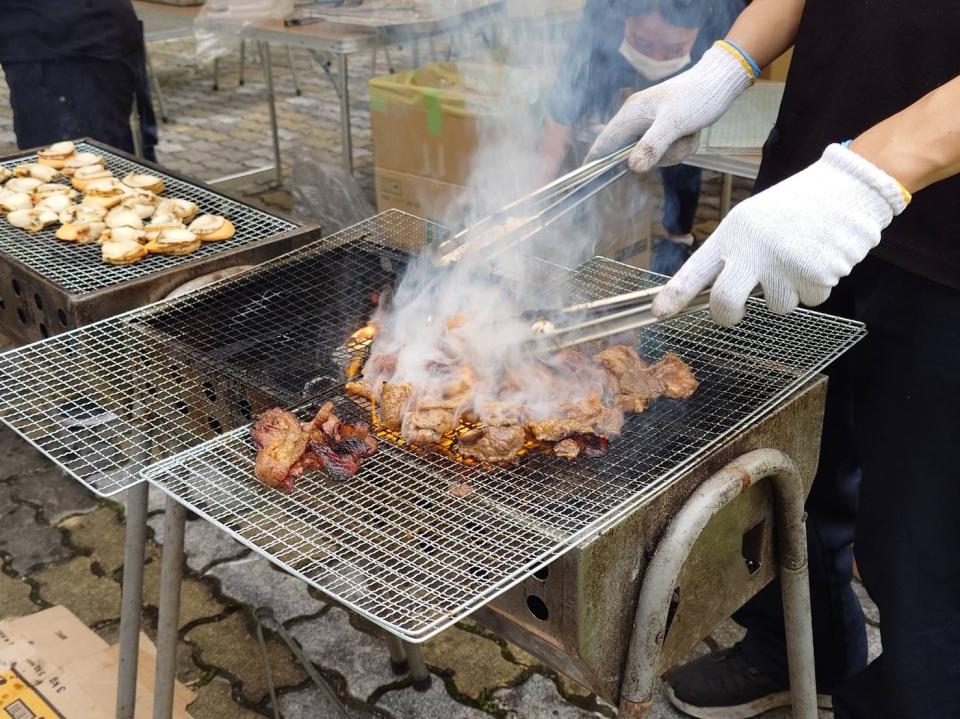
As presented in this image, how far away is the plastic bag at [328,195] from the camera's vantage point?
6375mm

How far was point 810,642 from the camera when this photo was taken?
90.2 inches

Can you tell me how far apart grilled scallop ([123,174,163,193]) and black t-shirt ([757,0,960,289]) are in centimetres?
250

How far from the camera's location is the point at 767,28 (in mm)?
2740

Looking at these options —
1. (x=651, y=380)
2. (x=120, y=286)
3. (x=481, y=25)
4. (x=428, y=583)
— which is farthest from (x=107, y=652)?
A: (x=481, y=25)

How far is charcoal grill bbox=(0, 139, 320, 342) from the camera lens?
2752 mm

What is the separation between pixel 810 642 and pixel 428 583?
47.3 inches

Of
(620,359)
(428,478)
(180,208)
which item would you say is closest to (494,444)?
(428,478)

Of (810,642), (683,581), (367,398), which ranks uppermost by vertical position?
(367,398)

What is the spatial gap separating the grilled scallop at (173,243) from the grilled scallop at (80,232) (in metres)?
0.28

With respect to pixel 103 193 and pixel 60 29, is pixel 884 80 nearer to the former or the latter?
pixel 103 193

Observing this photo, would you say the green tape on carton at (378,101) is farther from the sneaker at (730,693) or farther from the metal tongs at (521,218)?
the sneaker at (730,693)

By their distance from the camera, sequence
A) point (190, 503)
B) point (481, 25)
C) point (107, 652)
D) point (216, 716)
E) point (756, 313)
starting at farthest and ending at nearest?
point (481, 25)
point (216, 716)
point (107, 652)
point (756, 313)
point (190, 503)

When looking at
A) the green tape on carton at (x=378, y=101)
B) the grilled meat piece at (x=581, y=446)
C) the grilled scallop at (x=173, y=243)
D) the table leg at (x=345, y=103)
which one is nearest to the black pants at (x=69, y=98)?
the table leg at (x=345, y=103)

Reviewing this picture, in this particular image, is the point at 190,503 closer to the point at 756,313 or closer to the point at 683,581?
the point at 683,581
